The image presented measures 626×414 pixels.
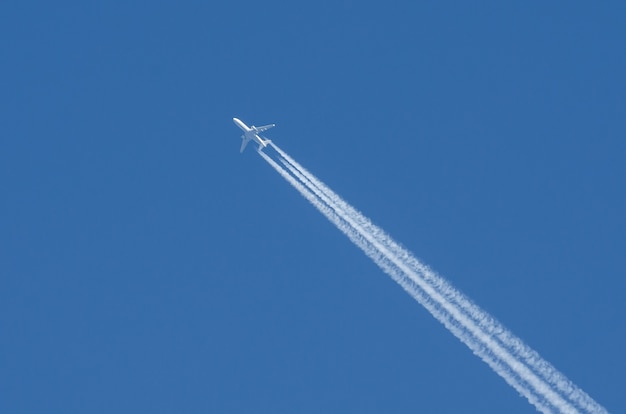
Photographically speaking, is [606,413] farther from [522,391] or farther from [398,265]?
[398,265]

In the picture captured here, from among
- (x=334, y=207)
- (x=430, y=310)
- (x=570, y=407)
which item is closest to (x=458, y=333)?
(x=430, y=310)

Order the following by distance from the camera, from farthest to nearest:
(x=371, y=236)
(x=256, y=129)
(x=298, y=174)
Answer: (x=256, y=129)
(x=298, y=174)
(x=371, y=236)

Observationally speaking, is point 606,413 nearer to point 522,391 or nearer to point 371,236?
point 522,391

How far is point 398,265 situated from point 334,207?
10.3 m

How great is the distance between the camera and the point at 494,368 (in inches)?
3947

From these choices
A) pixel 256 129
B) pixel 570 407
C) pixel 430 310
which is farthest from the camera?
pixel 256 129

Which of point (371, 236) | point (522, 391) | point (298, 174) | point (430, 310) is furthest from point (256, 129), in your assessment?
point (522, 391)

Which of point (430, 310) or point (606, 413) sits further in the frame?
point (430, 310)

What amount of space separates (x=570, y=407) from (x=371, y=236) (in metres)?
23.2

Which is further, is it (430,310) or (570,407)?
(430,310)

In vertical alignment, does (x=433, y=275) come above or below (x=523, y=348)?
above

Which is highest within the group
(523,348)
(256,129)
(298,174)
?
(256,129)

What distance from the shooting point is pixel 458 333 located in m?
102

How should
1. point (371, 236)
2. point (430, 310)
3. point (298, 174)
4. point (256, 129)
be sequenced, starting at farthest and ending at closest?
point (256, 129) < point (298, 174) < point (371, 236) < point (430, 310)
